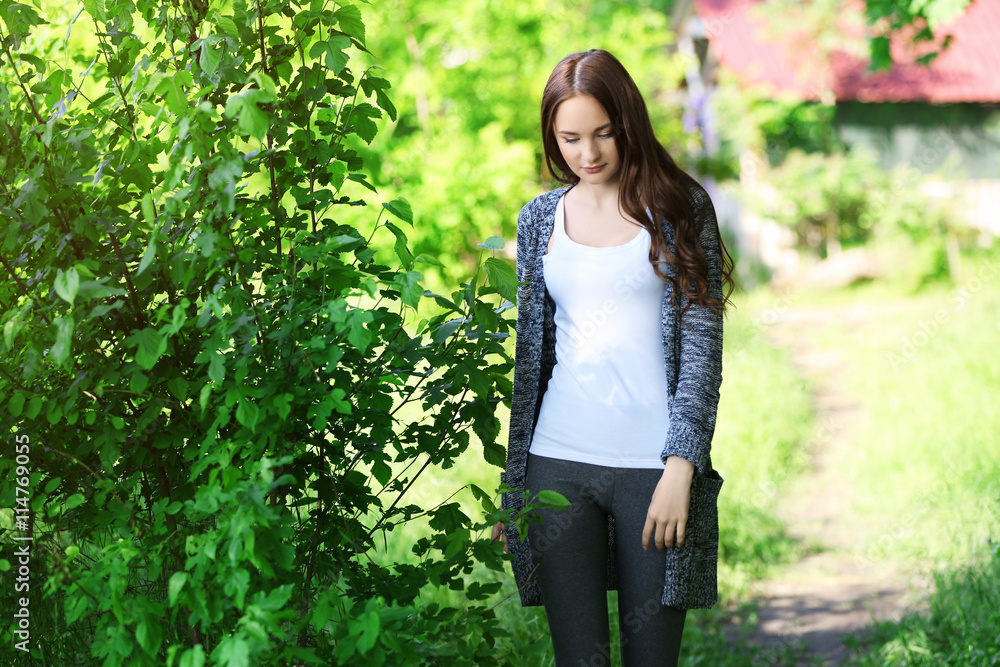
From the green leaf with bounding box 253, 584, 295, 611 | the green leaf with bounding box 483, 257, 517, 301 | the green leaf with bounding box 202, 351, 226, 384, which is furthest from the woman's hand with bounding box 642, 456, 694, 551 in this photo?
the green leaf with bounding box 202, 351, 226, 384

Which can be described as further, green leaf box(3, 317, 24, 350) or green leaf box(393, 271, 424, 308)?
green leaf box(393, 271, 424, 308)

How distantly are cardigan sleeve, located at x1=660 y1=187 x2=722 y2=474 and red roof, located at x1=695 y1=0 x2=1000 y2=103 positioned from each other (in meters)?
13.4

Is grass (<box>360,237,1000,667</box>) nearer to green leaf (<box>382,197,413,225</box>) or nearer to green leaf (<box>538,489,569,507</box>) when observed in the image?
green leaf (<box>538,489,569,507</box>)

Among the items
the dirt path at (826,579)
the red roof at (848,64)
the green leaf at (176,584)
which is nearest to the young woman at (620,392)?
the green leaf at (176,584)

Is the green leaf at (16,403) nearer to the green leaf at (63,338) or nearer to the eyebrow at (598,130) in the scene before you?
the green leaf at (63,338)

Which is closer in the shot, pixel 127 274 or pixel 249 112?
pixel 249 112

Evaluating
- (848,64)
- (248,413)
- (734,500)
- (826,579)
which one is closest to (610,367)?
(248,413)

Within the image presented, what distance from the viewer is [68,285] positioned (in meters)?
1.45

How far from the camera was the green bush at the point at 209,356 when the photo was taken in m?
1.51

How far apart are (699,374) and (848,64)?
14.8m

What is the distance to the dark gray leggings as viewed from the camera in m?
2.07

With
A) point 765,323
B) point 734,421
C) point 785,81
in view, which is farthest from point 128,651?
point 785,81

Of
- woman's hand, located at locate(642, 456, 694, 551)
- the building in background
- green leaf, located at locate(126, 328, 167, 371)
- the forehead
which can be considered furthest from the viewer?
the building in background

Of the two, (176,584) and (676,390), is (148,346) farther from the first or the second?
(676,390)
